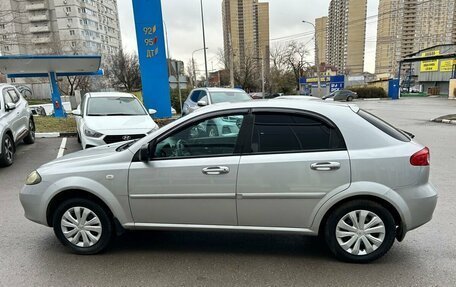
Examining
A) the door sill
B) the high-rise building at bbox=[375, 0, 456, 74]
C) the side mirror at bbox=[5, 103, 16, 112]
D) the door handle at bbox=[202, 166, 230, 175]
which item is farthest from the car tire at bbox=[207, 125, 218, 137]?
the high-rise building at bbox=[375, 0, 456, 74]

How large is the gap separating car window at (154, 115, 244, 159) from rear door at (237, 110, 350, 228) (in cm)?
21

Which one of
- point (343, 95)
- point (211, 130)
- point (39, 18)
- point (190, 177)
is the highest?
point (39, 18)

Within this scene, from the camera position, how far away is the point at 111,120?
7.55 meters

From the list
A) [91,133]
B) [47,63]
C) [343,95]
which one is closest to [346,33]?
[343,95]

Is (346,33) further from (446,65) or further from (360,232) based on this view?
(360,232)

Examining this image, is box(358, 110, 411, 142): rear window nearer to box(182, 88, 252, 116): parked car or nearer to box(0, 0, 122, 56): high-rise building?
box(182, 88, 252, 116): parked car

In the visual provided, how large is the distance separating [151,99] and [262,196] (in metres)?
11.4

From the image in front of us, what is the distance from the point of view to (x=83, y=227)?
338 cm

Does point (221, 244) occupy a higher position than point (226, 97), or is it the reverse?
point (226, 97)

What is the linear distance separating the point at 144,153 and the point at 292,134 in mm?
1436

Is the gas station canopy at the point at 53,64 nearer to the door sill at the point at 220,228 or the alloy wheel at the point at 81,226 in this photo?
the alloy wheel at the point at 81,226

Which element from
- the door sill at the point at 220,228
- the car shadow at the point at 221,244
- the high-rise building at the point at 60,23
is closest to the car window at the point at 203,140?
the door sill at the point at 220,228

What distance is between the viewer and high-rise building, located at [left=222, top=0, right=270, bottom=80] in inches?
1692

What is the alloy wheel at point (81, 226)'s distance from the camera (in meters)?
3.36
